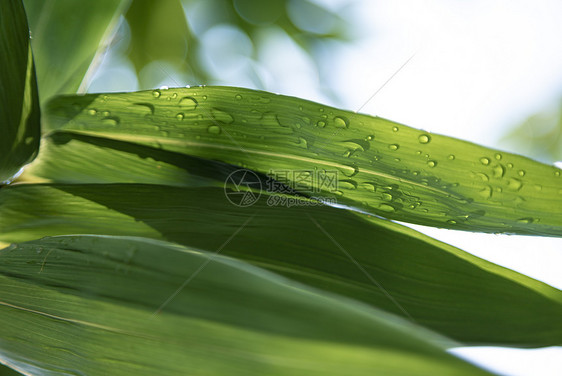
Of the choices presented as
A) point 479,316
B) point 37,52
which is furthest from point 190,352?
point 37,52

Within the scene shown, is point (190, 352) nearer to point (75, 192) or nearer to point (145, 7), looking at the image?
point (75, 192)

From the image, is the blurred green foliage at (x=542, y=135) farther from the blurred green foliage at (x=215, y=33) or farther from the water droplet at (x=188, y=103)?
the water droplet at (x=188, y=103)

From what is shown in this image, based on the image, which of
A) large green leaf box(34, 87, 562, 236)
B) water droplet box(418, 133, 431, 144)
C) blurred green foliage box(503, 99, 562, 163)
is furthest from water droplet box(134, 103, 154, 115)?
blurred green foliage box(503, 99, 562, 163)

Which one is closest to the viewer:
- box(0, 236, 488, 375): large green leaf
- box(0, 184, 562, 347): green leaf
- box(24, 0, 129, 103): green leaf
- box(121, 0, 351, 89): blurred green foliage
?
box(0, 236, 488, 375): large green leaf

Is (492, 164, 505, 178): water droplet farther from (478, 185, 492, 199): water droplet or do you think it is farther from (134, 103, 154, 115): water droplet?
(134, 103, 154, 115): water droplet

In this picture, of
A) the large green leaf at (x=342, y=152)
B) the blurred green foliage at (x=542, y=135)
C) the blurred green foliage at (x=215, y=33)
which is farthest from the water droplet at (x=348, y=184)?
the blurred green foliage at (x=542, y=135)

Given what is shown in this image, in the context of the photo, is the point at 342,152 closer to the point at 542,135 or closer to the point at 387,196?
the point at 387,196
